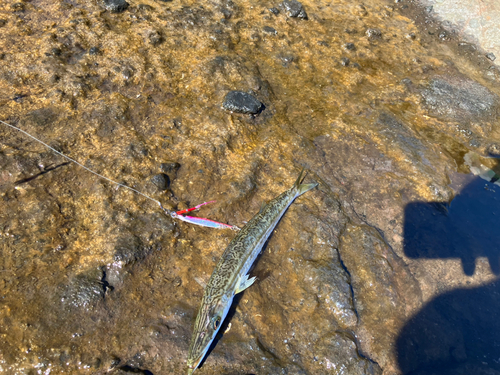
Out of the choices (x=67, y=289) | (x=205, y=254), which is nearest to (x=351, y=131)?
(x=205, y=254)

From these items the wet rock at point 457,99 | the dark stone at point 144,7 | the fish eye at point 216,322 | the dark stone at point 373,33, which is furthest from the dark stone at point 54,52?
the wet rock at point 457,99

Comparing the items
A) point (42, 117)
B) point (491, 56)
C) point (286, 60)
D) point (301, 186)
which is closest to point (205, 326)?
point (301, 186)

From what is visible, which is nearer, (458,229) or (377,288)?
(377,288)

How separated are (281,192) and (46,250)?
311 cm

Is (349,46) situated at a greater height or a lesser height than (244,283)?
greater

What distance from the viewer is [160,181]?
176 inches

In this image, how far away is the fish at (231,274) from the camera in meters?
3.21

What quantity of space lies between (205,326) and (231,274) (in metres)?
0.63

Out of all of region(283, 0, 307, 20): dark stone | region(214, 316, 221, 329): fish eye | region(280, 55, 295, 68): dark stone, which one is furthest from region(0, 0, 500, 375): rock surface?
region(283, 0, 307, 20): dark stone

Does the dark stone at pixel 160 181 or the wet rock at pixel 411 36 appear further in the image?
the wet rock at pixel 411 36

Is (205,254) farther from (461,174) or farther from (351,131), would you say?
(461,174)

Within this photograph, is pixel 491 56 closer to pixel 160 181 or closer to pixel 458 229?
pixel 458 229

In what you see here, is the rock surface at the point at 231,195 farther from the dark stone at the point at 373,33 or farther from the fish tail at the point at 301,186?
the dark stone at the point at 373,33

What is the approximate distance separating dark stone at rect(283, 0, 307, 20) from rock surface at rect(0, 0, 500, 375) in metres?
1.05
